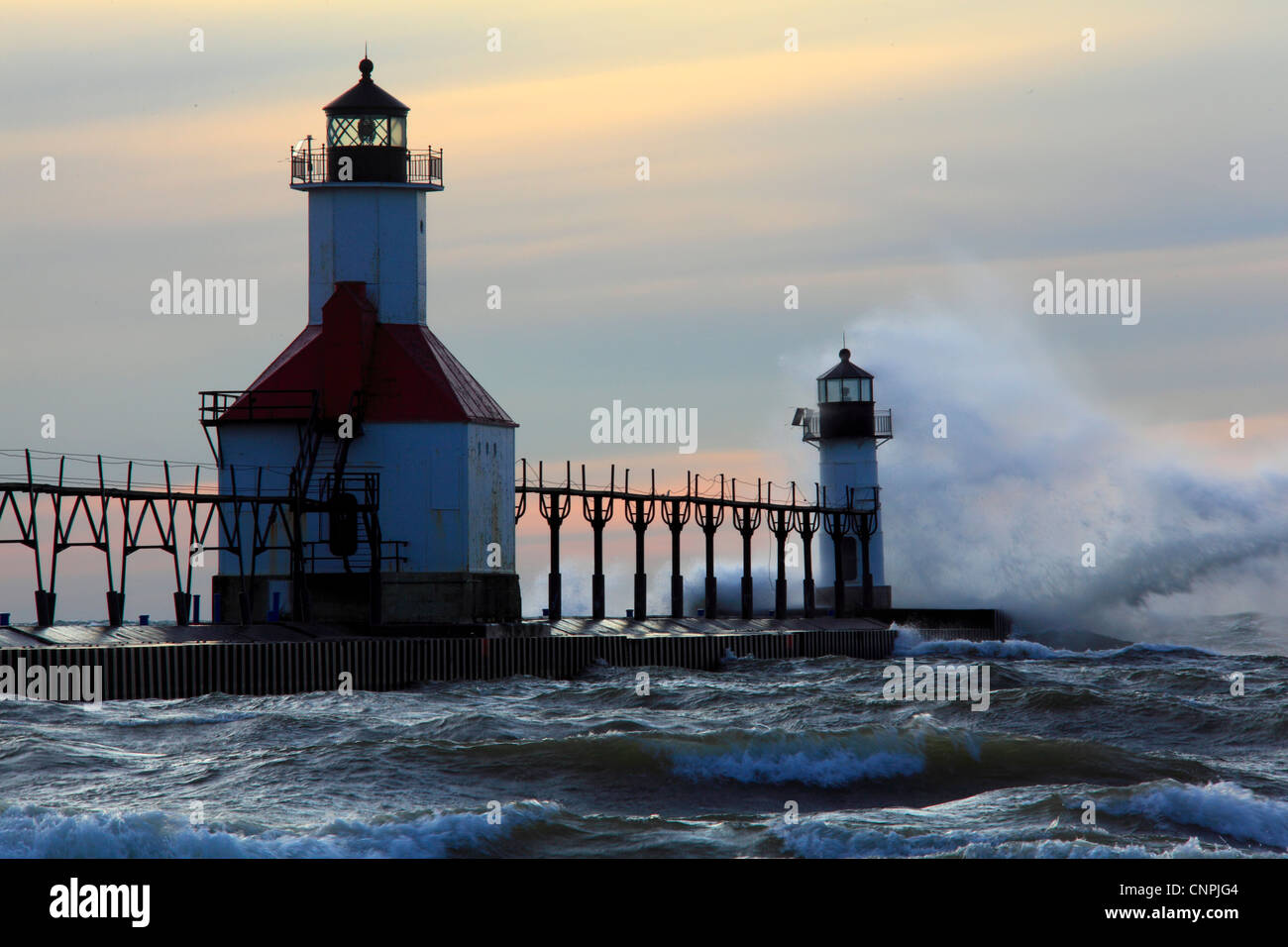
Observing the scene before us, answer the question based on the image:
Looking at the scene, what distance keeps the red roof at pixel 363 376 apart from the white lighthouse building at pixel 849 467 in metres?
25.1

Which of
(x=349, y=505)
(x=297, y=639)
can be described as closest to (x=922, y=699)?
(x=297, y=639)

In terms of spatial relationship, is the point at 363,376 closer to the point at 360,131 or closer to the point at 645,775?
the point at 360,131

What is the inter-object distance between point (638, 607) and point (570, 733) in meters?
28.4

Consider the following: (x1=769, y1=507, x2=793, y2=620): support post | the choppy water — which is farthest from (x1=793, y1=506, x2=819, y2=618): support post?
the choppy water

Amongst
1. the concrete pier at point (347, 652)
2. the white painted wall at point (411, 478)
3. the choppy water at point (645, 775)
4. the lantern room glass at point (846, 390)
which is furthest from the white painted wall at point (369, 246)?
the lantern room glass at point (846, 390)

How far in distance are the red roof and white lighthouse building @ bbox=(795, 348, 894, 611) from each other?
25124 millimetres

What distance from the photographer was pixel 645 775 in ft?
72.4

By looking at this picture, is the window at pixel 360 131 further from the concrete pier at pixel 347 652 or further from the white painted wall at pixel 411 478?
the concrete pier at pixel 347 652

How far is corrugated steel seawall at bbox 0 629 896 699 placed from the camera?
30344mm

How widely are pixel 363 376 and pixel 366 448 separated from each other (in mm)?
1815

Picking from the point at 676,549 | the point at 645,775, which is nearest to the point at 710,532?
the point at 676,549

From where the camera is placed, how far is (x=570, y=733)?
86.4 ft
